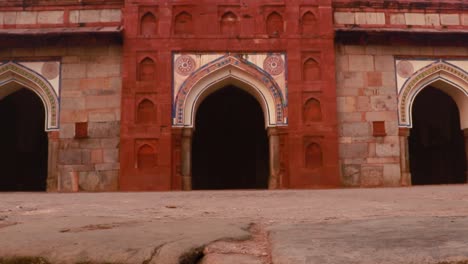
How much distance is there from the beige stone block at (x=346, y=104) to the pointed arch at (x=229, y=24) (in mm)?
2489

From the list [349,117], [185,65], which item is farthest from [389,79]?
[185,65]

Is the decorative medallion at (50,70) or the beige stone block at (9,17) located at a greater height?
the beige stone block at (9,17)

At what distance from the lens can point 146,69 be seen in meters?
9.24

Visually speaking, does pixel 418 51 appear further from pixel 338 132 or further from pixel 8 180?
pixel 8 180

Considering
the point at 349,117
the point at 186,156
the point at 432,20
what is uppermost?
the point at 432,20

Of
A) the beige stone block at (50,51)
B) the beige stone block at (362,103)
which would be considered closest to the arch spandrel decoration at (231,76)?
the beige stone block at (362,103)

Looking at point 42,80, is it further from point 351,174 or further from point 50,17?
point 351,174

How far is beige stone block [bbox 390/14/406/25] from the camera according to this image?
9680 millimetres

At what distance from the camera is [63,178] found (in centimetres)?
888

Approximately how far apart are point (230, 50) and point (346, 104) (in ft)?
8.34

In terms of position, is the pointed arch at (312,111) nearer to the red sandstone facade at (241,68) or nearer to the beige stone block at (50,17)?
the red sandstone facade at (241,68)

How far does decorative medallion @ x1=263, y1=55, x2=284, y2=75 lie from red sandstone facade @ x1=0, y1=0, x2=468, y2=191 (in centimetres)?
13

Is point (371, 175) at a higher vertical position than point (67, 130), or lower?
lower

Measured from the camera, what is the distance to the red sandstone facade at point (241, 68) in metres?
8.91
